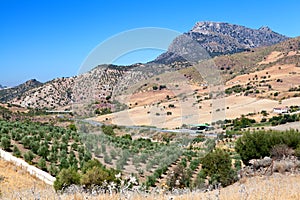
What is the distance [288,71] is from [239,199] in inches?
4098

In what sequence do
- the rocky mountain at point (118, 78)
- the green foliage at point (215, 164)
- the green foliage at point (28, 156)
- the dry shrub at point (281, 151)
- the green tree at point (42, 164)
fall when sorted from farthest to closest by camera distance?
the green foliage at point (215, 164) < the dry shrub at point (281, 151) < the green foliage at point (28, 156) < the green tree at point (42, 164) < the rocky mountain at point (118, 78)

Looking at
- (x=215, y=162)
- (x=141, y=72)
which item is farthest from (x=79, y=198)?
(x=215, y=162)

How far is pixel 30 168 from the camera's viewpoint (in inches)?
632

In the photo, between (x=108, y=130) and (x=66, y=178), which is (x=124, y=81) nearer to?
(x=108, y=130)

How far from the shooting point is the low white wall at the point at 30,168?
50.2 ft

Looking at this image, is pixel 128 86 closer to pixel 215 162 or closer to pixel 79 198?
pixel 79 198

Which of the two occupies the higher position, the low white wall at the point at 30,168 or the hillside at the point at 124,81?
the hillside at the point at 124,81

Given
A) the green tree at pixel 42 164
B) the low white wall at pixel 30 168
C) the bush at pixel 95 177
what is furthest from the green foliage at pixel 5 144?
the bush at pixel 95 177

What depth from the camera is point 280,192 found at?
4613 mm

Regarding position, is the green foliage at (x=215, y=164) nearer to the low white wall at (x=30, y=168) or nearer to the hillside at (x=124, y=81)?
the hillside at (x=124, y=81)

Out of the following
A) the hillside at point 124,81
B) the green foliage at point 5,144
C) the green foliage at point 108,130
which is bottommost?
the green foliage at point 5,144

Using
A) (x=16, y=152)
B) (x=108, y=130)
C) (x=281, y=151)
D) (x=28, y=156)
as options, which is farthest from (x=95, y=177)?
(x=281, y=151)

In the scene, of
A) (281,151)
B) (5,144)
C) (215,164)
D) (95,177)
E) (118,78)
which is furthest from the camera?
(215,164)

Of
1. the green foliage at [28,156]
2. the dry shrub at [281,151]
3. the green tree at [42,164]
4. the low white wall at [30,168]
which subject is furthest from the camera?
the dry shrub at [281,151]
